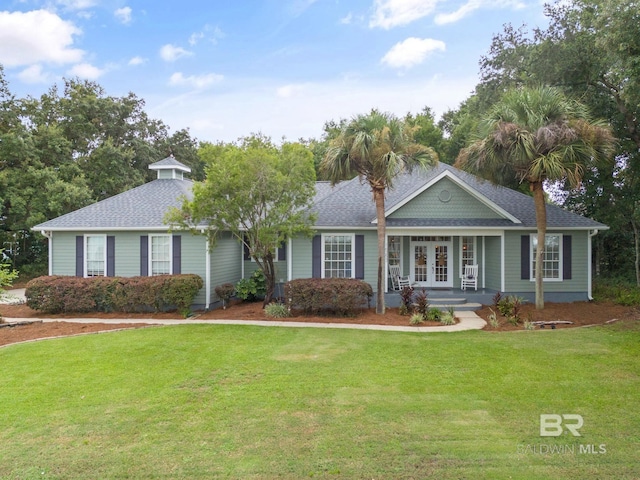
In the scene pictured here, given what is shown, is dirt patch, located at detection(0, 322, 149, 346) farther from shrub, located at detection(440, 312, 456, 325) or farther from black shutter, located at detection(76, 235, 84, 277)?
shrub, located at detection(440, 312, 456, 325)

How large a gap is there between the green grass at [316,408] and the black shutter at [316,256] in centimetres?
540

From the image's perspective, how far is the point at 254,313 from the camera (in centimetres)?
1295

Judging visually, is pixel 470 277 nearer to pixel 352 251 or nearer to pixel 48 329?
pixel 352 251

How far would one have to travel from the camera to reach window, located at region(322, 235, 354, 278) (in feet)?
47.6

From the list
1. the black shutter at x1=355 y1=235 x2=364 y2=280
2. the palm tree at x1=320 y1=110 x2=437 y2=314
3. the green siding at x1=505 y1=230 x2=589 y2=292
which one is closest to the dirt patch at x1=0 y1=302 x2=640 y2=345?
the green siding at x1=505 y1=230 x2=589 y2=292

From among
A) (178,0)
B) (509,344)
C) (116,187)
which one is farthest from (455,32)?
(116,187)

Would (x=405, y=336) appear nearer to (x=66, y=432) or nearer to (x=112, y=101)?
(x=66, y=432)

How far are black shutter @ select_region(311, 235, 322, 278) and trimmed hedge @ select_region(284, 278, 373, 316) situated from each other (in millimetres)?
1653

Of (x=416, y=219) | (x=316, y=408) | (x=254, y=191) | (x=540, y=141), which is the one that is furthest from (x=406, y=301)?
(x=316, y=408)

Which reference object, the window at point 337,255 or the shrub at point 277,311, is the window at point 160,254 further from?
the window at point 337,255

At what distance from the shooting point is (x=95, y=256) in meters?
14.5

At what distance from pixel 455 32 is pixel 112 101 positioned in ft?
75.0

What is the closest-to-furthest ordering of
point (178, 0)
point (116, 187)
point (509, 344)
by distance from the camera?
point (509, 344)
point (178, 0)
point (116, 187)

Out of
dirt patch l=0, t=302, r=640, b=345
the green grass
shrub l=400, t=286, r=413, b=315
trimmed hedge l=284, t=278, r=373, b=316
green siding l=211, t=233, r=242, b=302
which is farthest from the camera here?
green siding l=211, t=233, r=242, b=302
